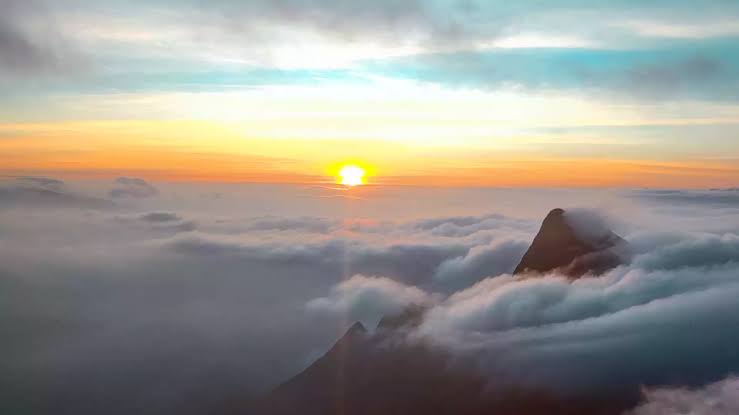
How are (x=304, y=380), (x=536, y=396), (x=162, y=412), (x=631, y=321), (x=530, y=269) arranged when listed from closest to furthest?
(x=536, y=396) < (x=631, y=321) < (x=304, y=380) < (x=530, y=269) < (x=162, y=412)

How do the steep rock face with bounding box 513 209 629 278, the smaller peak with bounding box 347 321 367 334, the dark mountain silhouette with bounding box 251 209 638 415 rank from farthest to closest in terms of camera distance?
the steep rock face with bounding box 513 209 629 278
the smaller peak with bounding box 347 321 367 334
the dark mountain silhouette with bounding box 251 209 638 415

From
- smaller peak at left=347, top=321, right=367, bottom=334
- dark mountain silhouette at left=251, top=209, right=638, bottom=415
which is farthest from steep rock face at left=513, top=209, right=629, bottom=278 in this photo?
smaller peak at left=347, top=321, right=367, bottom=334

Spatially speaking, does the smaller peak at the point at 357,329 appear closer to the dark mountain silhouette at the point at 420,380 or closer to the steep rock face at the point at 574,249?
the dark mountain silhouette at the point at 420,380

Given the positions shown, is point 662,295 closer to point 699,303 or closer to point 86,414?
point 699,303

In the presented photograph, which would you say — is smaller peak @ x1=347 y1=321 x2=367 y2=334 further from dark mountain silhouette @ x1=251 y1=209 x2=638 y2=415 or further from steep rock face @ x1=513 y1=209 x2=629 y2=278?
steep rock face @ x1=513 y1=209 x2=629 y2=278

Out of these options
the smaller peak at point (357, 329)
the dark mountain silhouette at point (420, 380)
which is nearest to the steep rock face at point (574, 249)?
the dark mountain silhouette at point (420, 380)

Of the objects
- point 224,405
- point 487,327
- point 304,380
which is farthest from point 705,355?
point 224,405
